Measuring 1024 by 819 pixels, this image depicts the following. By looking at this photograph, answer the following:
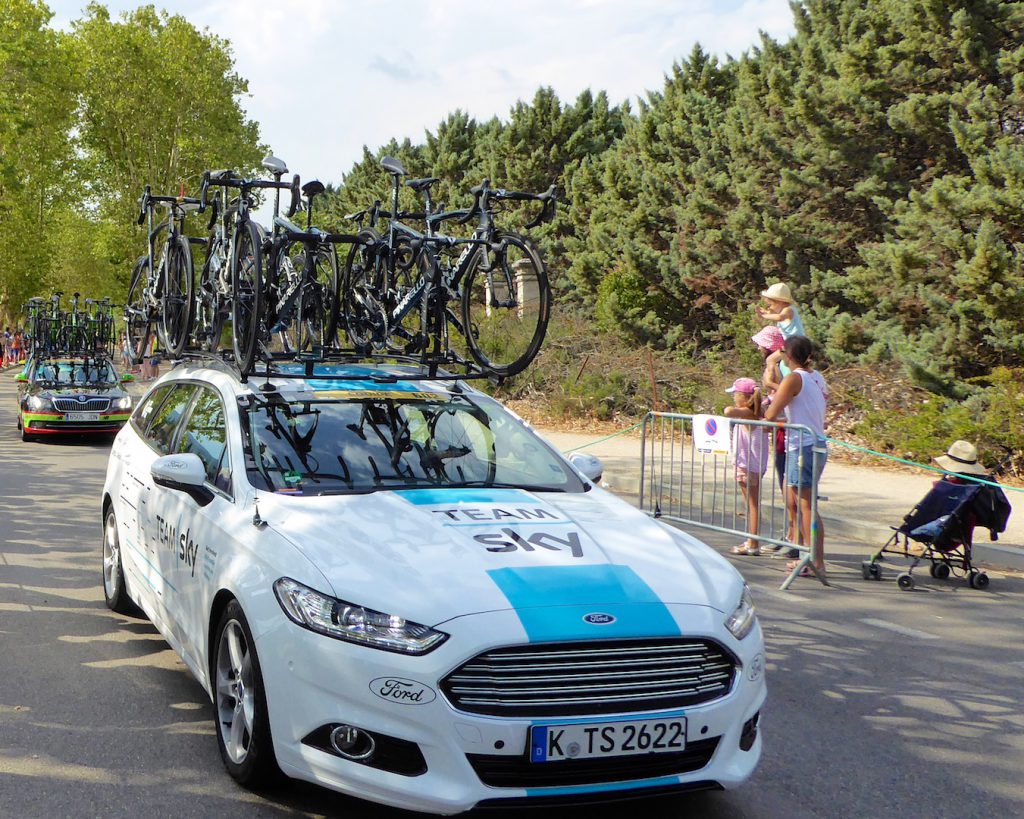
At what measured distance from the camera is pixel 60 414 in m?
18.8

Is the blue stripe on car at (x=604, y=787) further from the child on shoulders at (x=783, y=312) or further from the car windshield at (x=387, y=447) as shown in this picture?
the child on shoulders at (x=783, y=312)

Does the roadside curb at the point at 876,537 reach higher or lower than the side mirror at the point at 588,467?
lower

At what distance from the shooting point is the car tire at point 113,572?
686 cm

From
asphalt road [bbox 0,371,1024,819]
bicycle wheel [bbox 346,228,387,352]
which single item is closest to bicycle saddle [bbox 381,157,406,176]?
bicycle wheel [bbox 346,228,387,352]

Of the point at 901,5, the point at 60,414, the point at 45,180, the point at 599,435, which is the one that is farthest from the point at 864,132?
the point at 45,180

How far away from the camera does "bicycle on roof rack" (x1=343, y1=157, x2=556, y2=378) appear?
24.6 feet

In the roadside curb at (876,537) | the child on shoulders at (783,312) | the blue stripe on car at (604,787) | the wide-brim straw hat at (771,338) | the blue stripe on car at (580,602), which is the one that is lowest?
the roadside curb at (876,537)

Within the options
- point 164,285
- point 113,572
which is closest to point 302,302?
point 113,572

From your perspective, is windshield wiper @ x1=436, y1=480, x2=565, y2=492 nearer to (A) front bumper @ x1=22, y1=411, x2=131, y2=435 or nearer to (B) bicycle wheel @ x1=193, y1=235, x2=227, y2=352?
(B) bicycle wheel @ x1=193, y1=235, x2=227, y2=352

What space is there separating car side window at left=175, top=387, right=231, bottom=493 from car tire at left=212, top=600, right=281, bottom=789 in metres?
0.79

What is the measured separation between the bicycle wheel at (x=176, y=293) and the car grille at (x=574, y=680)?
586 cm

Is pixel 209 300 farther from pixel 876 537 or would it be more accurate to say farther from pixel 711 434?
pixel 876 537

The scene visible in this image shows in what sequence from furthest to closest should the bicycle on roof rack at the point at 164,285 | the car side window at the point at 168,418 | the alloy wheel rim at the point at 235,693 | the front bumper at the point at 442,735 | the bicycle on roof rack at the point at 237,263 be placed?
1. the bicycle on roof rack at the point at 164,285
2. the bicycle on roof rack at the point at 237,263
3. the car side window at the point at 168,418
4. the alloy wheel rim at the point at 235,693
5. the front bumper at the point at 442,735

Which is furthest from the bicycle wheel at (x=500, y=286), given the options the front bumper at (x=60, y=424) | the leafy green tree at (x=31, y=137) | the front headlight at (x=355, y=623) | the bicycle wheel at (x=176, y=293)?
the leafy green tree at (x=31, y=137)
